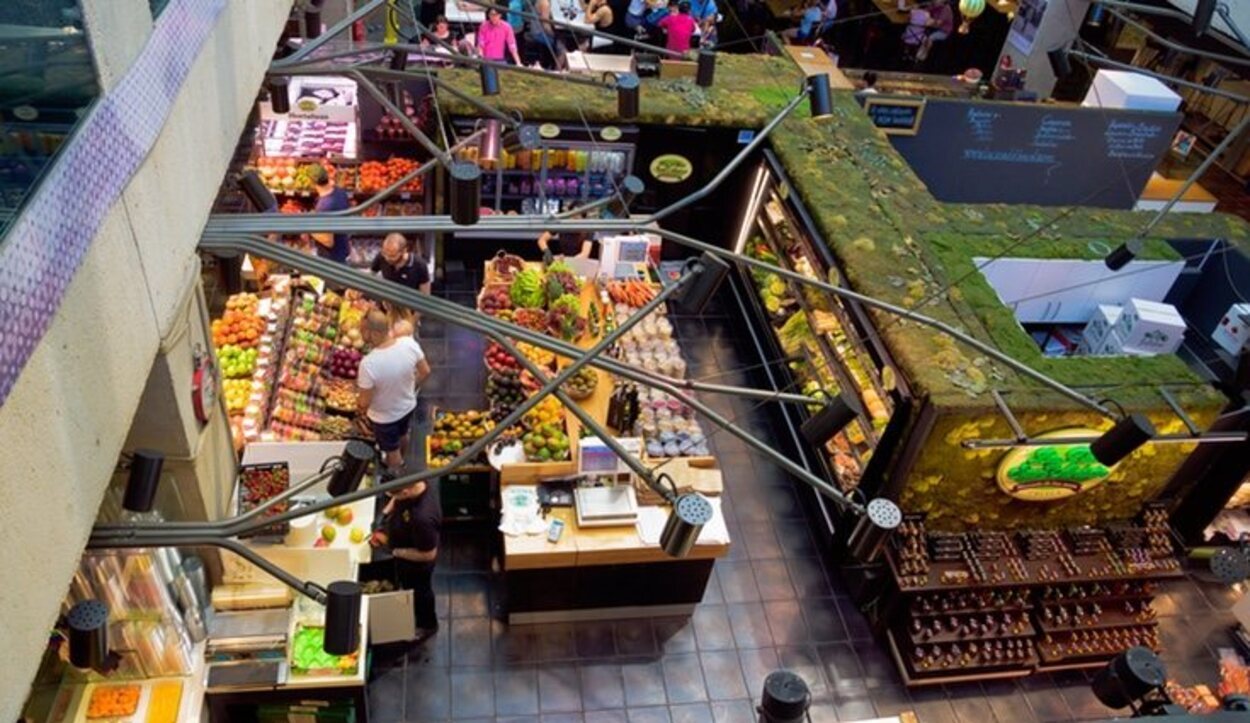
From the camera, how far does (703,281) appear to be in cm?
402

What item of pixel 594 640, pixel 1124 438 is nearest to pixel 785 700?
pixel 1124 438

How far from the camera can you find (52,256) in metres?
2.77

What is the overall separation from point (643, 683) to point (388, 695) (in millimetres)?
1830

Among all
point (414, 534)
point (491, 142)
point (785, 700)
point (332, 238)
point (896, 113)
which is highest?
point (785, 700)

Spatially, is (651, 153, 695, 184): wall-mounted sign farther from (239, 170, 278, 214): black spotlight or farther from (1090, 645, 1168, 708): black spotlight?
(1090, 645, 1168, 708): black spotlight

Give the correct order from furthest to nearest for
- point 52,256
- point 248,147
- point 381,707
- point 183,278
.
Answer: point 248,147 < point 381,707 < point 183,278 < point 52,256

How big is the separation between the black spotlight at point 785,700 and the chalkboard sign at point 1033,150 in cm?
863

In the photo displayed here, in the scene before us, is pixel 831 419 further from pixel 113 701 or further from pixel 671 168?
pixel 671 168

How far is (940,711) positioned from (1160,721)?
524cm

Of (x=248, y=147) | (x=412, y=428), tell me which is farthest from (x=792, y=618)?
(x=248, y=147)

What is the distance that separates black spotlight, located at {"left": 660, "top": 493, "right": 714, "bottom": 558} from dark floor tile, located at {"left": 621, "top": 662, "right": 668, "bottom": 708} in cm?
339

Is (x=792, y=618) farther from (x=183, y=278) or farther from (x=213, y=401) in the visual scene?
(x=183, y=278)

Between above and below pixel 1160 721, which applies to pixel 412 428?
below

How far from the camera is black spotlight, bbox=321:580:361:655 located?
141 inches
